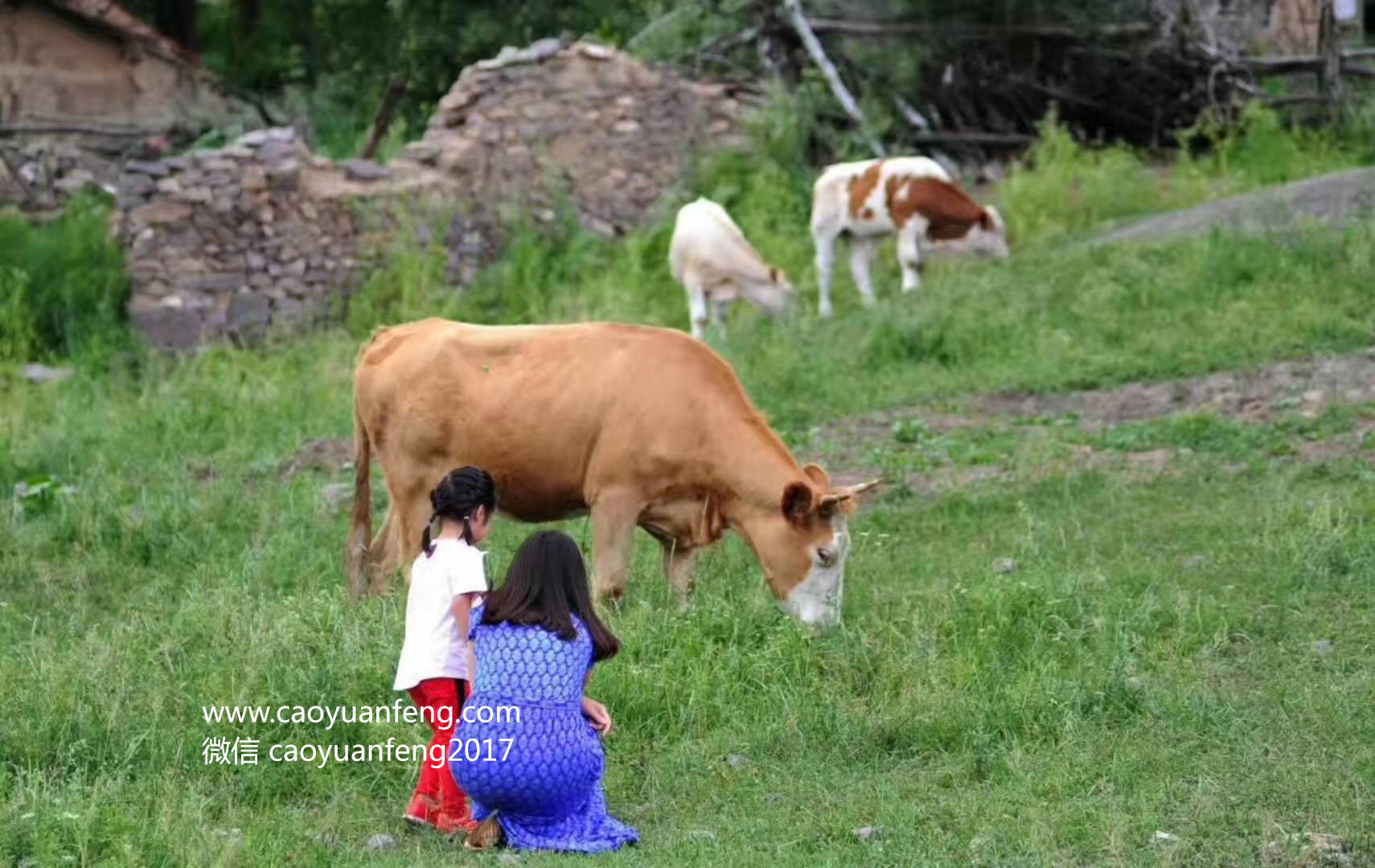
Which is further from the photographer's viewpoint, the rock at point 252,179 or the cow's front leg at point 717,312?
the rock at point 252,179

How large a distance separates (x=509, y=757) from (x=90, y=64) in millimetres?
20489

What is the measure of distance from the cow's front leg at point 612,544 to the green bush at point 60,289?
10.1m

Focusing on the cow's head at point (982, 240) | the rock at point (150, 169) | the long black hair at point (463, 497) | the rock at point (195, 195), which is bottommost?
the cow's head at point (982, 240)

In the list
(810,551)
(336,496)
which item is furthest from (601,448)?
(336,496)

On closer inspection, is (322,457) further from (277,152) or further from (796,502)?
(277,152)

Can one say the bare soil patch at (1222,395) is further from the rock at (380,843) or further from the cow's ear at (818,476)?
the rock at (380,843)

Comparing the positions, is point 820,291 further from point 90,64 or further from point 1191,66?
point 90,64

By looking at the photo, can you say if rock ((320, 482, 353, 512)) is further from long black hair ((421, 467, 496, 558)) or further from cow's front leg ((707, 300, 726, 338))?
cow's front leg ((707, 300, 726, 338))

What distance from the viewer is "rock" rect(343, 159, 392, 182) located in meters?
19.5

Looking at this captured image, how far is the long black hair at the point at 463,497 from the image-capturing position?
259 inches

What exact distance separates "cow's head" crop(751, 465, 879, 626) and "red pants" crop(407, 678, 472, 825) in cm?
221

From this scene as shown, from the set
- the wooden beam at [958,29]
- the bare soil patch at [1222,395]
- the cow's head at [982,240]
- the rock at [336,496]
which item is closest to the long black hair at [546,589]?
the rock at [336,496]

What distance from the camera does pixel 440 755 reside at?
6652 millimetres

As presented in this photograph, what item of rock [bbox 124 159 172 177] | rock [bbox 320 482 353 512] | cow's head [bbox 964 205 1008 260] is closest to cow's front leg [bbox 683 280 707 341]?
cow's head [bbox 964 205 1008 260]
